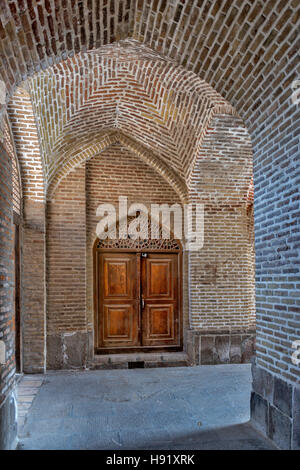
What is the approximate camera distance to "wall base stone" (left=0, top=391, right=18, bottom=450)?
11.0ft

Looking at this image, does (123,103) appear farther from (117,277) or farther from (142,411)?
(142,411)

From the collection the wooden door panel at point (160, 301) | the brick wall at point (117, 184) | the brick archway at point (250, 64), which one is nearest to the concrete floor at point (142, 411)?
the brick archway at point (250, 64)

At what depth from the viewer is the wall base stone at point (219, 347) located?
7434 mm

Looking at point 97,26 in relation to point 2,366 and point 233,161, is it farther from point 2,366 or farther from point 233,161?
point 233,161

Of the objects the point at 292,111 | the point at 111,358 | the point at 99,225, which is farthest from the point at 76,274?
the point at 292,111

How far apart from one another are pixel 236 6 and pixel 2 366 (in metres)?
3.75

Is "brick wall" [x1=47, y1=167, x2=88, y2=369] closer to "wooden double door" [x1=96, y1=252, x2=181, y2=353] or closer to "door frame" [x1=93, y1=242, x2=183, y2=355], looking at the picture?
"door frame" [x1=93, y1=242, x2=183, y2=355]

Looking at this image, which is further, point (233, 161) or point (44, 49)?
point (233, 161)

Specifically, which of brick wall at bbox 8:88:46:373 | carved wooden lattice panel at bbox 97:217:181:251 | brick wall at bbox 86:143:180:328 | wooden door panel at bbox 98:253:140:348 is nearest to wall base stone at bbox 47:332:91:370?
brick wall at bbox 8:88:46:373

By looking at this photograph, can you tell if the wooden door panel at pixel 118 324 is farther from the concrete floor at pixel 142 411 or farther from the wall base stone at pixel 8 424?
the wall base stone at pixel 8 424

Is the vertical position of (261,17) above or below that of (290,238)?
above

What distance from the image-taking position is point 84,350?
7184 mm

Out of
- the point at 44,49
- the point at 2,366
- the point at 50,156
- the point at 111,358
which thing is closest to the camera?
the point at 2,366

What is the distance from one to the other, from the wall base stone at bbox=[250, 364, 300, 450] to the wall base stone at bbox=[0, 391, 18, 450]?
2.46 meters
